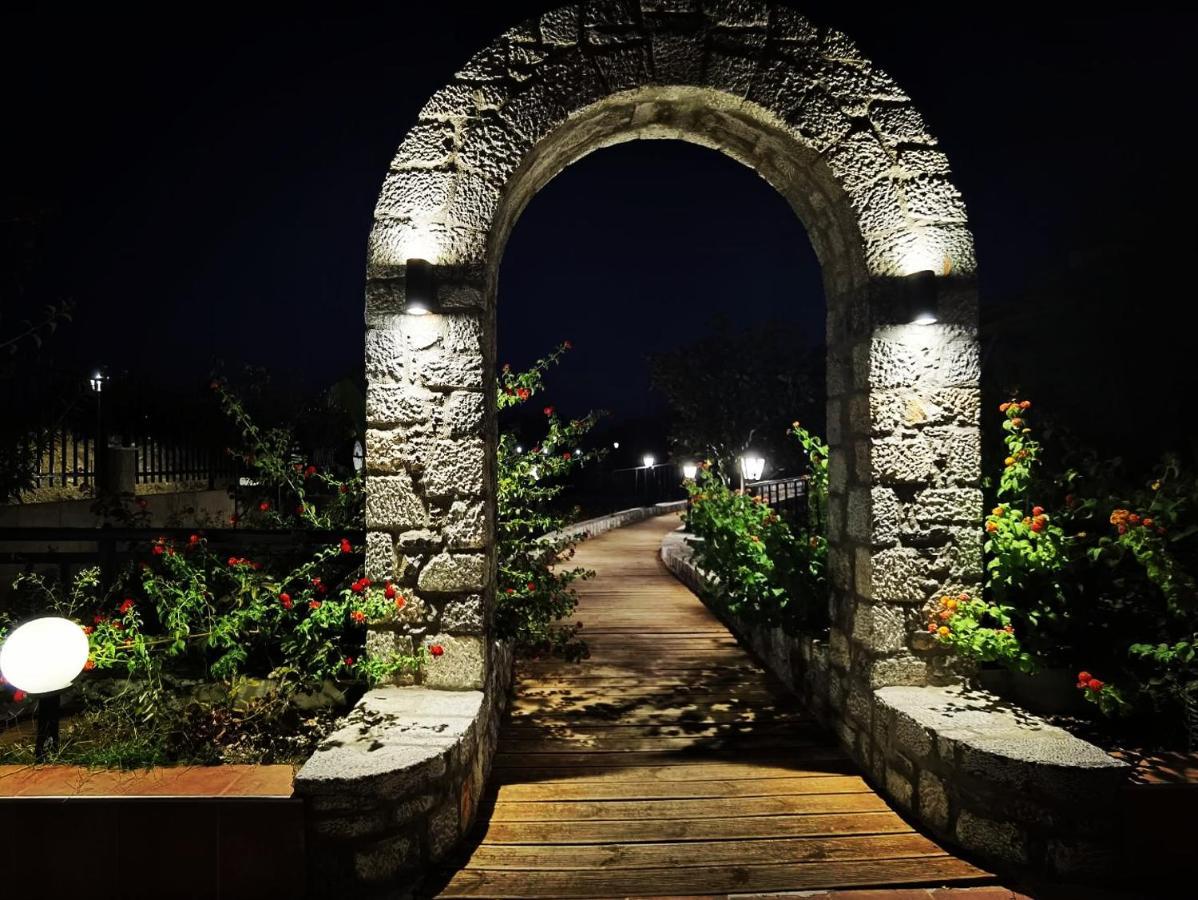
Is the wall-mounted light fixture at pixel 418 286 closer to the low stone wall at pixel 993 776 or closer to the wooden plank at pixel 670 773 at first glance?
the wooden plank at pixel 670 773

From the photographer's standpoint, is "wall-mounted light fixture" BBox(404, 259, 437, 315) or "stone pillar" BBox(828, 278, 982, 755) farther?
"stone pillar" BBox(828, 278, 982, 755)

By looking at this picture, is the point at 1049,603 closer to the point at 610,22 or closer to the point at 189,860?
the point at 610,22

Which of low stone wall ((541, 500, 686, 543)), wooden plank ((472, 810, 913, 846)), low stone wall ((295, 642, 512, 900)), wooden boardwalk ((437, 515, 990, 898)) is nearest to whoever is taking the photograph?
low stone wall ((295, 642, 512, 900))

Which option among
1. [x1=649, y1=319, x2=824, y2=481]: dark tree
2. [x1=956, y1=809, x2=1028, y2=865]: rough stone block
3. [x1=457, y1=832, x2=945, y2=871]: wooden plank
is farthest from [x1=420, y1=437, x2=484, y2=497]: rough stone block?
[x1=649, y1=319, x2=824, y2=481]: dark tree

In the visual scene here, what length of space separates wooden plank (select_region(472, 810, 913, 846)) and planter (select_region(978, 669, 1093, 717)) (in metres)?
0.98

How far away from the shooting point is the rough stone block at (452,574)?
307cm

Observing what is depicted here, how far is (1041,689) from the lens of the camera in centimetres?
324

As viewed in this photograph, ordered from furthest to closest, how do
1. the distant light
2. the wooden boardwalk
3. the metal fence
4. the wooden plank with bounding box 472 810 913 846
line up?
the distant light < the metal fence < the wooden plank with bounding box 472 810 913 846 < the wooden boardwalk

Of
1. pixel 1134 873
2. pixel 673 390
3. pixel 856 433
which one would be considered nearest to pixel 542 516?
pixel 856 433

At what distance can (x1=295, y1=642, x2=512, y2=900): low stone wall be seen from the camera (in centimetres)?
227

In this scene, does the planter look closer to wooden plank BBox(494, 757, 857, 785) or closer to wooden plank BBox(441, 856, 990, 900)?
wooden plank BBox(494, 757, 857, 785)

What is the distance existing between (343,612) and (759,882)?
2047mm

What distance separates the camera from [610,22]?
10.5ft

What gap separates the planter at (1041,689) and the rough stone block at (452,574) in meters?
2.50
